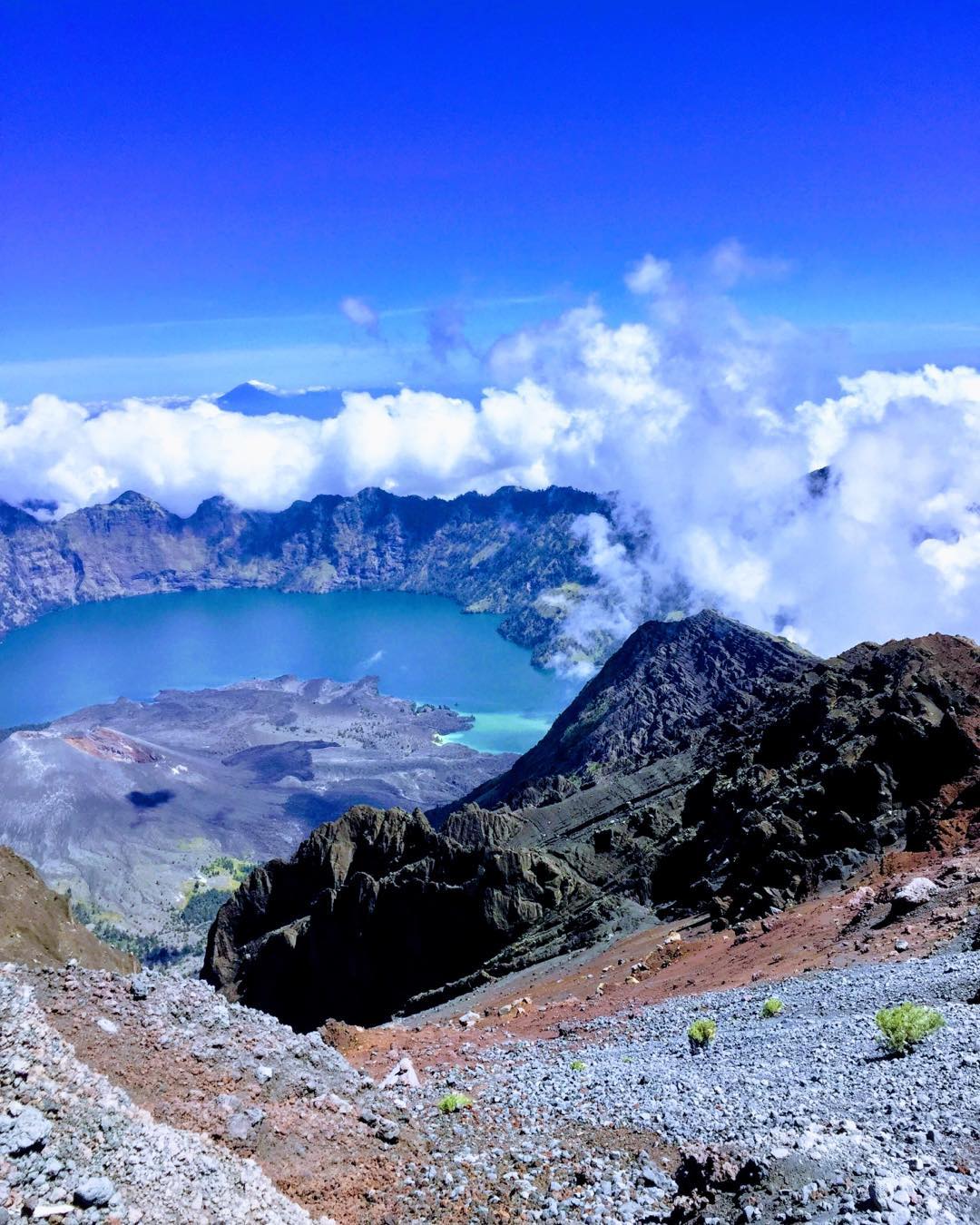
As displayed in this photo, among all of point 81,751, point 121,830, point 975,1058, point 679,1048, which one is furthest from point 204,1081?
point 81,751

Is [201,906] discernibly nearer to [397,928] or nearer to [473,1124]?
[397,928]

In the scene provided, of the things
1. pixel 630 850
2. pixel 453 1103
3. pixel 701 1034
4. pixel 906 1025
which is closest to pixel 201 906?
pixel 630 850

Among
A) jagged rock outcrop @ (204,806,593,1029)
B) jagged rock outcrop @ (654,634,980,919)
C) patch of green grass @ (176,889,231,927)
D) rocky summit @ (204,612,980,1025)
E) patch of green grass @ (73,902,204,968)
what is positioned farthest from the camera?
patch of green grass @ (176,889,231,927)

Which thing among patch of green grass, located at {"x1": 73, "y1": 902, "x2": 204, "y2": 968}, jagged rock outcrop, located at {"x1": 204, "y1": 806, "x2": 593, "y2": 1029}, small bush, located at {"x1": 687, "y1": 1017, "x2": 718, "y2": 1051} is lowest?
patch of green grass, located at {"x1": 73, "y1": 902, "x2": 204, "y2": 968}

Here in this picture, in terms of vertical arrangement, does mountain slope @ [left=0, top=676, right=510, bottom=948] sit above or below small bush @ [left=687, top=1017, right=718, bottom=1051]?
below

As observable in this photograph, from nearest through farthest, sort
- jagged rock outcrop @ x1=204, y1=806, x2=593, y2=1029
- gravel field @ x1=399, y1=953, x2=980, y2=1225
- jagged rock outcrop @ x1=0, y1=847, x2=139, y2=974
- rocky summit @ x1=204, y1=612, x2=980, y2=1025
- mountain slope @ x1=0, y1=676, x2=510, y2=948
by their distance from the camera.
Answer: gravel field @ x1=399, y1=953, x2=980, y2=1225 → jagged rock outcrop @ x1=0, y1=847, x2=139, y2=974 → rocky summit @ x1=204, y1=612, x2=980, y2=1025 → jagged rock outcrop @ x1=204, y1=806, x2=593, y2=1029 → mountain slope @ x1=0, y1=676, x2=510, y2=948

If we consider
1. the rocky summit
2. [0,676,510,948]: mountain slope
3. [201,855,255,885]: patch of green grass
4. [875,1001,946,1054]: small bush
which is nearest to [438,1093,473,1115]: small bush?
[875,1001,946,1054]: small bush

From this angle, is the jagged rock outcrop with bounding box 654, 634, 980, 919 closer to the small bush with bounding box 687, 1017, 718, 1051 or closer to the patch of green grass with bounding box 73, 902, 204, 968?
the small bush with bounding box 687, 1017, 718, 1051
